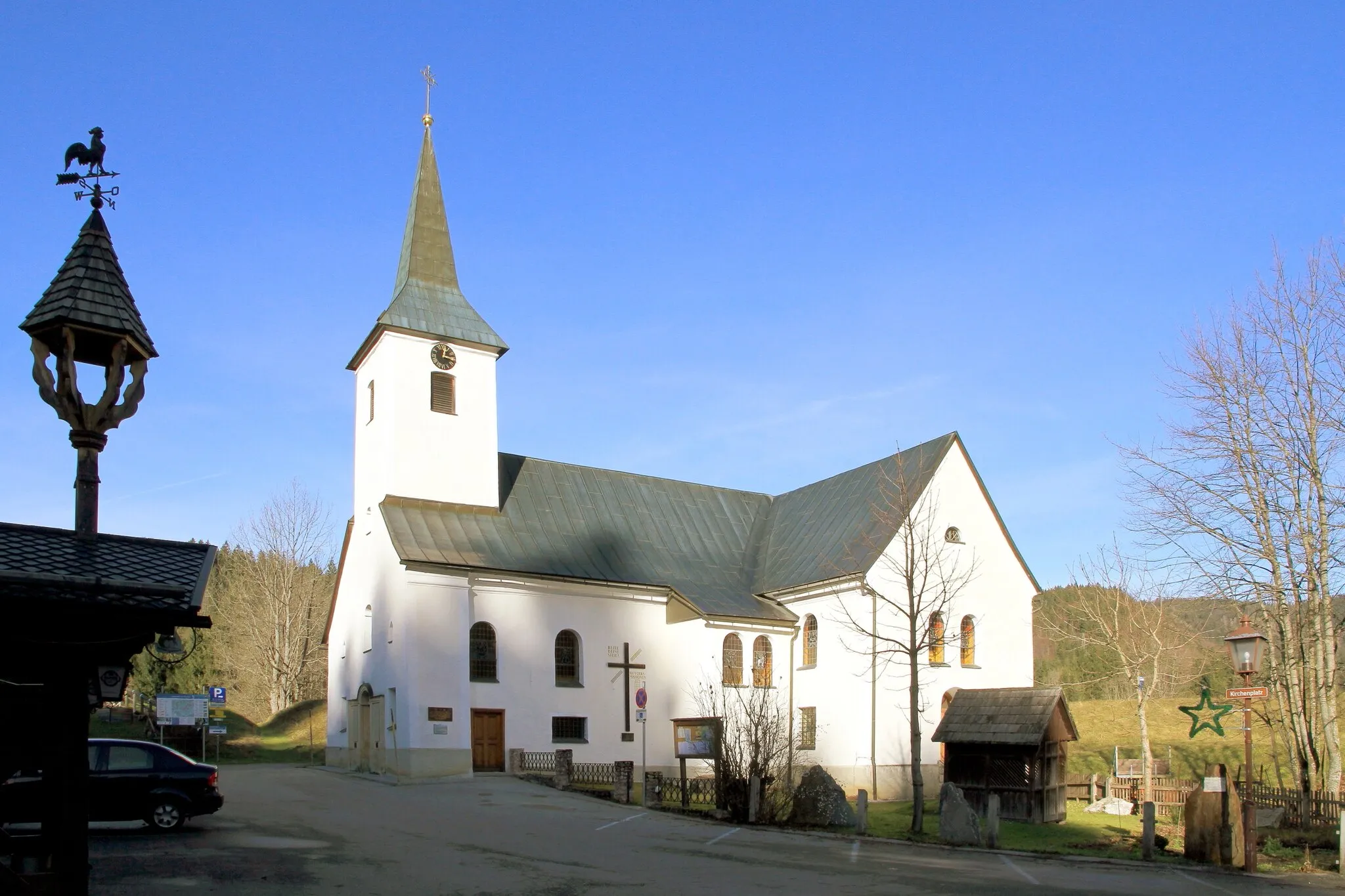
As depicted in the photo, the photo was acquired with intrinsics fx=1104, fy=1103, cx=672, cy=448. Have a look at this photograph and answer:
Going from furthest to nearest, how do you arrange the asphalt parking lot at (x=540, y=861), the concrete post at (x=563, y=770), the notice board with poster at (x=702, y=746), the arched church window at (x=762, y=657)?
the arched church window at (x=762, y=657), the concrete post at (x=563, y=770), the notice board with poster at (x=702, y=746), the asphalt parking lot at (x=540, y=861)

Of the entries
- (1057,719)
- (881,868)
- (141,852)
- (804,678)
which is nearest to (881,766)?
(804,678)

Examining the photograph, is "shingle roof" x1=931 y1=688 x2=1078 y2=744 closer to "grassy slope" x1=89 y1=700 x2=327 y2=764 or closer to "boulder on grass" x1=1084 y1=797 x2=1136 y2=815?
"boulder on grass" x1=1084 y1=797 x2=1136 y2=815

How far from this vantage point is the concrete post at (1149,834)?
17.4 m

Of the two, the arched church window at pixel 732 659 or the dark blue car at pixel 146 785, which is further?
the arched church window at pixel 732 659

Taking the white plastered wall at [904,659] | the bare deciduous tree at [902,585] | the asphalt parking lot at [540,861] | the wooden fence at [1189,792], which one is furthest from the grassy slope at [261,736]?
the wooden fence at [1189,792]

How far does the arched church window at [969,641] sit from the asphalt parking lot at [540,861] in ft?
51.2

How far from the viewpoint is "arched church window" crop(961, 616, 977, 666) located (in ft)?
116

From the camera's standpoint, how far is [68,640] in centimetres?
773

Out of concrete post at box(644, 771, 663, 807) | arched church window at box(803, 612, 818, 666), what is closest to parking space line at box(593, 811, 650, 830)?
concrete post at box(644, 771, 663, 807)

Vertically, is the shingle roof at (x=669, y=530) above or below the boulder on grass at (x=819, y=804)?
above

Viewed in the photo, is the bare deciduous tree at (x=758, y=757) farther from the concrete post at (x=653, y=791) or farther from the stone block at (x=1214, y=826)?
the stone block at (x=1214, y=826)

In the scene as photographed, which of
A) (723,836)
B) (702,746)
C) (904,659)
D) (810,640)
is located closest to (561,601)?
(810,640)

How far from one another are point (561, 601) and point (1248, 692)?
2116cm

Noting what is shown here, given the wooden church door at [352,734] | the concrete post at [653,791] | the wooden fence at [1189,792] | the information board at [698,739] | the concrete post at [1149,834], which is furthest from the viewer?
the wooden church door at [352,734]
